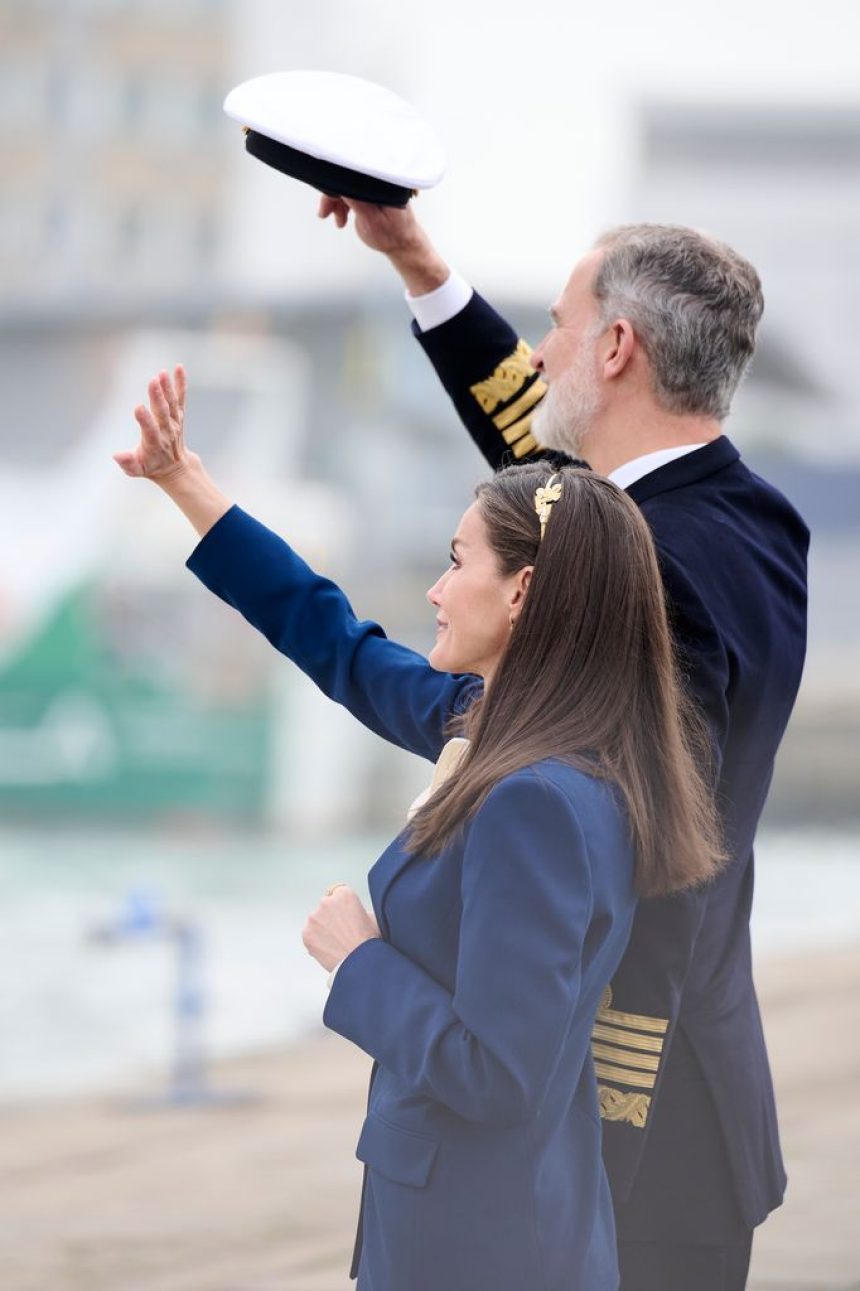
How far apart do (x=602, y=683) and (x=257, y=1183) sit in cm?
410

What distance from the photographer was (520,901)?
1514mm

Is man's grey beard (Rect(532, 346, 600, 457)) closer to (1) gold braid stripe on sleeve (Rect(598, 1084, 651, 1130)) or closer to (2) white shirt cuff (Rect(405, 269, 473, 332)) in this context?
(2) white shirt cuff (Rect(405, 269, 473, 332))

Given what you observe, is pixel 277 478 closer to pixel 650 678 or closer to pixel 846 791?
pixel 846 791

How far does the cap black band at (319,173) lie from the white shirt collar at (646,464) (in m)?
0.41

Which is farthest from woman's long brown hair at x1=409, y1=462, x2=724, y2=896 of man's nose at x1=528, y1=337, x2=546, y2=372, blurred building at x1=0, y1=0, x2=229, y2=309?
blurred building at x1=0, y1=0, x2=229, y2=309

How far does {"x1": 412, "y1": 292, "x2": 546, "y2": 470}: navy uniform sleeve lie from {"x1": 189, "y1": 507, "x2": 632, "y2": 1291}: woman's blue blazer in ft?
2.52

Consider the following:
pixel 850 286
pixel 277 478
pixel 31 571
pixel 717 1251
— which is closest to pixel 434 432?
pixel 277 478

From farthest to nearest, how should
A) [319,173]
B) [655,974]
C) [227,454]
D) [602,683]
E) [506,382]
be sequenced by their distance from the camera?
[227,454], [506,382], [319,173], [655,974], [602,683]

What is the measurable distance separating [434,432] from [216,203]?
7.84 meters

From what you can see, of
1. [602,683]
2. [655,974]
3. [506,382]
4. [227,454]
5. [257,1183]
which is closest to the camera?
[602,683]

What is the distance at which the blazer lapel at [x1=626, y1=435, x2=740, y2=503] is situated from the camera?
190cm

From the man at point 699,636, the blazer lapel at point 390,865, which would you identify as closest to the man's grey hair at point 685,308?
the man at point 699,636

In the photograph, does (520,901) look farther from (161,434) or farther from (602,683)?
(161,434)

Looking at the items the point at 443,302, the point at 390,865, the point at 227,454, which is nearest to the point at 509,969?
the point at 390,865
